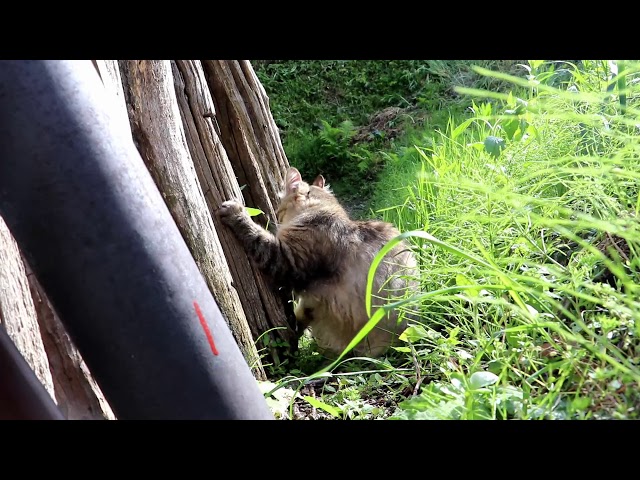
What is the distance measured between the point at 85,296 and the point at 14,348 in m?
0.69

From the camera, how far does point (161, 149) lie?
3533mm

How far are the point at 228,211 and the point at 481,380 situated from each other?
224 centimetres

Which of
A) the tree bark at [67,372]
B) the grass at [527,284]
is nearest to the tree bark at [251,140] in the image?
the grass at [527,284]

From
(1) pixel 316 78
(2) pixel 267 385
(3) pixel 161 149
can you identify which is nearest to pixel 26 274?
(3) pixel 161 149

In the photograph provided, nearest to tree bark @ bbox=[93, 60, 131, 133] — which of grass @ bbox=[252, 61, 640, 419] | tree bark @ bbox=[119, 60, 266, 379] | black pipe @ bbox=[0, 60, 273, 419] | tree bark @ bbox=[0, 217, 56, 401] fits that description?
tree bark @ bbox=[119, 60, 266, 379]

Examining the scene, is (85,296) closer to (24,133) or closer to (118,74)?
(24,133)

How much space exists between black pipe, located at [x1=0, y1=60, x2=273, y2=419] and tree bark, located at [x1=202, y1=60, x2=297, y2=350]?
7.90ft

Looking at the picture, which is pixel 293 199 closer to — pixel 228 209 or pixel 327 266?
pixel 327 266

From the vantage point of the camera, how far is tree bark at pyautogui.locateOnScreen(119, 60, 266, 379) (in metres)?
3.52

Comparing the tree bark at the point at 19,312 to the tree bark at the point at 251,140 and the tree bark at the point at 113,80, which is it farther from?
the tree bark at the point at 251,140

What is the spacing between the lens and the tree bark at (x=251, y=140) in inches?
172

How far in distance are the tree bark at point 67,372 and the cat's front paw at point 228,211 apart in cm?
150

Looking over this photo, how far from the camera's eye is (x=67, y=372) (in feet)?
8.87

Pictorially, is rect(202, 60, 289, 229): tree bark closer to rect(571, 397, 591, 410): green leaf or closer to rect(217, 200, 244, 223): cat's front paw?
rect(217, 200, 244, 223): cat's front paw
